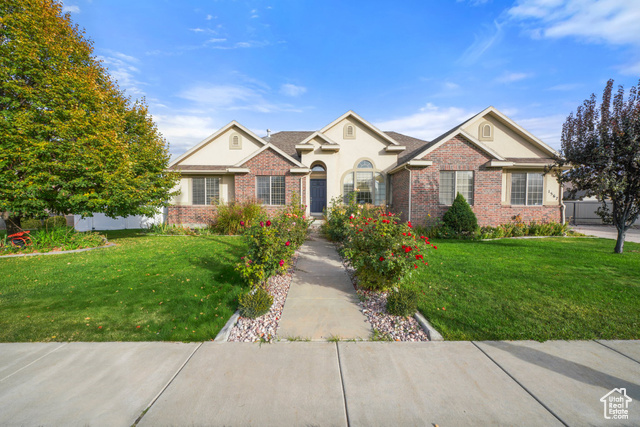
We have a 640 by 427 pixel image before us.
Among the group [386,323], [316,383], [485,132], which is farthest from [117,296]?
[485,132]

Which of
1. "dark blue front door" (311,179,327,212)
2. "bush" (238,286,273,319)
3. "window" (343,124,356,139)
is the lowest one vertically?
"bush" (238,286,273,319)

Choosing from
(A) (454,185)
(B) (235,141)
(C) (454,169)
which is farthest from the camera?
(B) (235,141)

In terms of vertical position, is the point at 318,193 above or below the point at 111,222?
above

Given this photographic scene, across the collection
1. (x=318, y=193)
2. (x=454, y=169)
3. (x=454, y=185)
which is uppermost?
(x=454, y=169)

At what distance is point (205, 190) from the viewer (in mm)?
15383

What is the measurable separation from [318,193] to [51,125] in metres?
12.1

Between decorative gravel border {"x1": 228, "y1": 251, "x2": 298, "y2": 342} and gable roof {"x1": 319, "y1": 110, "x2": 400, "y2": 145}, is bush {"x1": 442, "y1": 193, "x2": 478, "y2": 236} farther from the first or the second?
decorative gravel border {"x1": 228, "y1": 251, "x2": 298, "y2": 342}

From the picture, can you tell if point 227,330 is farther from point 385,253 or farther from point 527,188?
point 527,188

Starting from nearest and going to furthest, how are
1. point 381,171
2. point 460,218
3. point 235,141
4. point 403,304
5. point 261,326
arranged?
1. point 261,326
2. point 403,304
3. point 460,218
4. point 381,171
5. point 235,141

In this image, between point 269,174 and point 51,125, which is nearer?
point 51,125

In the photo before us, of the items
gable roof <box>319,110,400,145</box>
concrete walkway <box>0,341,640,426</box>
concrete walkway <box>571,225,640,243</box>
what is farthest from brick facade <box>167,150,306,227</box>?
concrete walkway <box>571,225,640,243</box>

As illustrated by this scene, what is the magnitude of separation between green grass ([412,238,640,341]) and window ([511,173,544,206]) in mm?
5919

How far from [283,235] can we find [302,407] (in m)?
3.71

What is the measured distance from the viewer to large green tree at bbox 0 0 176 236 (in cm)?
850
